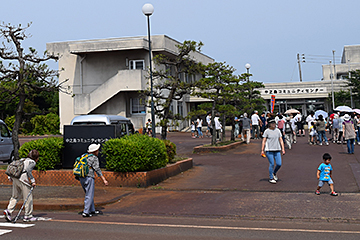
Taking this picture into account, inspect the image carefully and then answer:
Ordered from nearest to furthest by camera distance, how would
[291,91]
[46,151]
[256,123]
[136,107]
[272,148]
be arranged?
1. [272,148]
2. [46,151]
3. [256,123]
4. [136,107]
5. [291,91]

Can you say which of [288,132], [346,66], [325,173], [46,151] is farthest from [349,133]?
[346,66]

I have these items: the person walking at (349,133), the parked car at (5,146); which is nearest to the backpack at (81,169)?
the parked car at (5,146)

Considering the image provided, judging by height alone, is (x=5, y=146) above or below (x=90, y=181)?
above

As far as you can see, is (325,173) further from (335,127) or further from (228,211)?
(335,127)

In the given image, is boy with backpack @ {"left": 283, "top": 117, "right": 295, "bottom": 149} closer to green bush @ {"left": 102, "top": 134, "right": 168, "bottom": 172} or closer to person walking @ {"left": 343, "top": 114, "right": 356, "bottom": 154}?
person walking @ {"left": 343, "top": 114, "right": 356, "bottom": 154}

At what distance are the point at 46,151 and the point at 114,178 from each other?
2551mm

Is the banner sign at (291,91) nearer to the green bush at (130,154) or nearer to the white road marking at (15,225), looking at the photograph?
the green bush at (130,154)

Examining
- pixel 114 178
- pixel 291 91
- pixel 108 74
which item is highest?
pixel 108 74

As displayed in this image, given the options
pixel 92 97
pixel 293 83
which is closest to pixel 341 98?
pixel 293 83

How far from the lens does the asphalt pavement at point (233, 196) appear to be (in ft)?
28.9

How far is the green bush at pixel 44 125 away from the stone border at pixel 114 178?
25.3 metres

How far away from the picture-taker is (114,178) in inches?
475

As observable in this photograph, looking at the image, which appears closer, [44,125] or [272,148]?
[272,148]

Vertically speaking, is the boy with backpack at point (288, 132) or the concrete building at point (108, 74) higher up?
the concrete building at point (108, 74)
